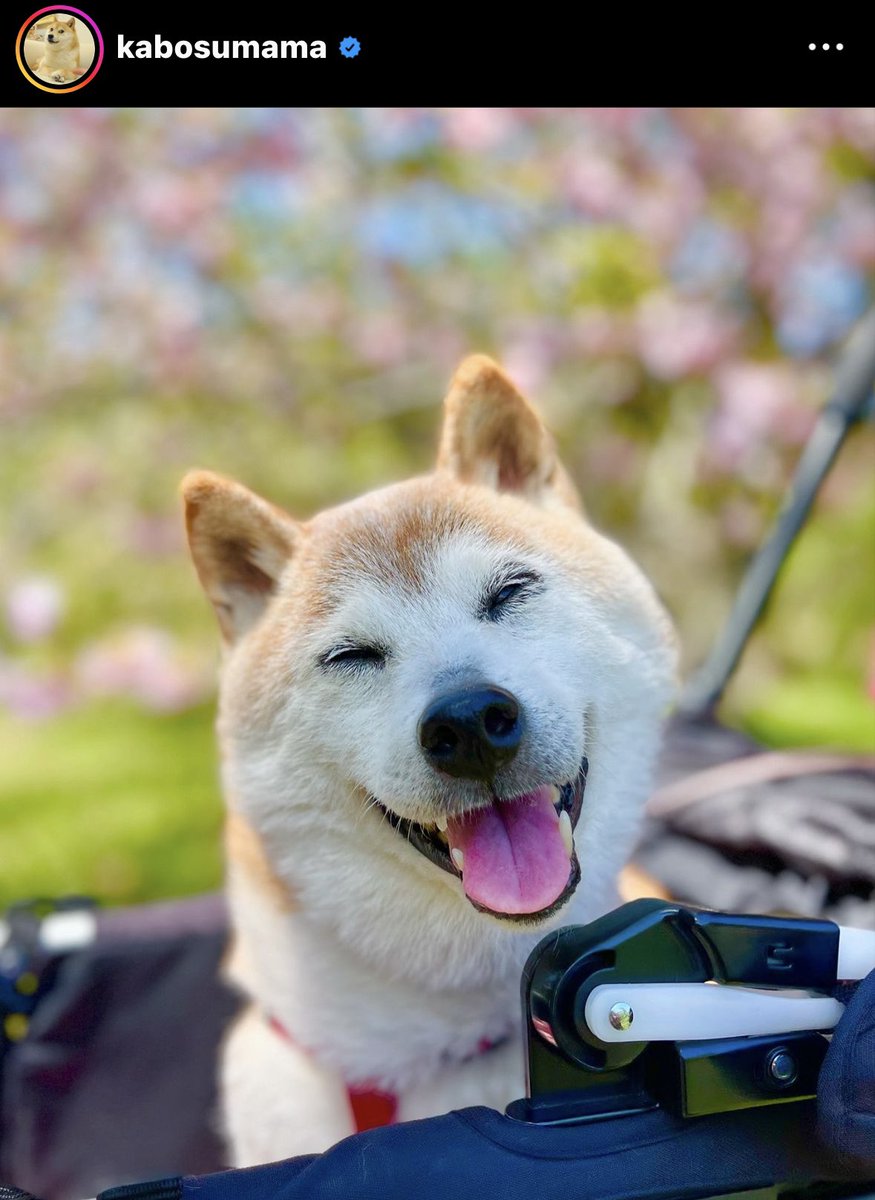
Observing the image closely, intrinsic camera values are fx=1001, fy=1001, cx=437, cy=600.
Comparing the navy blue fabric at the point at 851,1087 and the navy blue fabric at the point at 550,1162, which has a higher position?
the navy blue fabric at the point at 851,1087

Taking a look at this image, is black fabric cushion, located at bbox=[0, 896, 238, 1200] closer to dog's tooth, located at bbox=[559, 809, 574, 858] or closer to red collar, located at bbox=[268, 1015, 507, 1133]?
red collar, located at bbox=[268, 1015, 507, 1133]

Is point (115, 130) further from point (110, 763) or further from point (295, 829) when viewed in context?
point (295, 829)

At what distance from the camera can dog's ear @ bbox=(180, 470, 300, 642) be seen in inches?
40.6

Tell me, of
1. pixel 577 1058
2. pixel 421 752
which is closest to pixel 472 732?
pixel 421 752

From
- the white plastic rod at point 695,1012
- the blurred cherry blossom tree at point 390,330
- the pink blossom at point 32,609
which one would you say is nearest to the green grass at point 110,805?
the blurred cherry blossom tree at point 390,330

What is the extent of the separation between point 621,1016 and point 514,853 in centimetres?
17

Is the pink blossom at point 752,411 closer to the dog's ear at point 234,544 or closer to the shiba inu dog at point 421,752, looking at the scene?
the shiba inu dog at point 421,752

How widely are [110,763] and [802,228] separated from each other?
2.67 m

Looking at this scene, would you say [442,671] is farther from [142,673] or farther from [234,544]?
[142,673]

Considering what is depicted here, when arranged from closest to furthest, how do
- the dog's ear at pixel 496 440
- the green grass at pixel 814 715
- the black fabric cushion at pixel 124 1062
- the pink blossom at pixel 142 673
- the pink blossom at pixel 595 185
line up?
the dog's ear at pixel 496 440 < the black fabric cushion at pixel 124 1062 < the green grass at pixel 814 715 < the pink blossom at pixel 595 185 < the pink blossom at pixel 142 673
